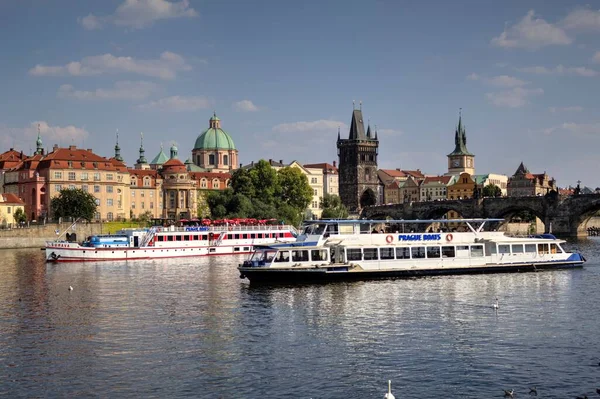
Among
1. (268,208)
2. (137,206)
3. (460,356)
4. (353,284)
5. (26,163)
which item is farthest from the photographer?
(137,206)

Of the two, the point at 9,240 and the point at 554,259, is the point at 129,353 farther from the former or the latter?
the point at 9,240

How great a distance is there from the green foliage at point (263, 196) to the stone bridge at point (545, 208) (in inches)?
1233

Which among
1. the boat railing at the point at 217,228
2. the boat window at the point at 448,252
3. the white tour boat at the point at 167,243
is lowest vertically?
the boat window at the point at 448,252

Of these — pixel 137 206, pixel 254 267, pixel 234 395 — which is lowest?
pixel 234 395

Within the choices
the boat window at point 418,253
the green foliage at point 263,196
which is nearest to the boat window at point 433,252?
the boat window at point 418,253

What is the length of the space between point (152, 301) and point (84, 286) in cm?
1199

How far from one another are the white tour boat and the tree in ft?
127

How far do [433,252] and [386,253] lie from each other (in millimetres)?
4659

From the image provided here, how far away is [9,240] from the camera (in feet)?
407

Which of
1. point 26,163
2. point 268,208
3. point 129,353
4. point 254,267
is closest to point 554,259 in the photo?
point 254,267

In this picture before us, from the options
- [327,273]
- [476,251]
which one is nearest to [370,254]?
[327,273]

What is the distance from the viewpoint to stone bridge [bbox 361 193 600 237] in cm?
13888

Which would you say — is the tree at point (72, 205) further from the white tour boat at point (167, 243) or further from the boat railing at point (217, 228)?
the boat railing at point (217, 228)

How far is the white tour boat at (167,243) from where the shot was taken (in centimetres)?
8950
